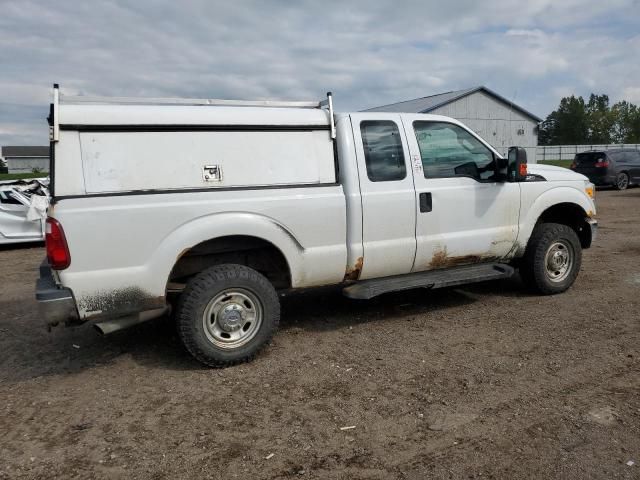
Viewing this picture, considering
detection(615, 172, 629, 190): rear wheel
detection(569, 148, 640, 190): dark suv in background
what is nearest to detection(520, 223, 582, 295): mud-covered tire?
detection(569, 148, 640, 190): dark suv in background

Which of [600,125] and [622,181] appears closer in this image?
[622,181]

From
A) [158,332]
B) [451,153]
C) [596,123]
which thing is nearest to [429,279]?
[451,153]

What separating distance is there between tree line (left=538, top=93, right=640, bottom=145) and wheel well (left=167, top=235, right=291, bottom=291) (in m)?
86.7

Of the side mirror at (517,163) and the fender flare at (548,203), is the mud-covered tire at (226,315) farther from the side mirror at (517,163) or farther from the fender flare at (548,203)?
the fender flare at (548,203)

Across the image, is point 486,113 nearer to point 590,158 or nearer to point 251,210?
point 590,158

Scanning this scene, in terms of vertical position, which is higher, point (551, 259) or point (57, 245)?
point (57, 245)

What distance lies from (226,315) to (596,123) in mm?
93129

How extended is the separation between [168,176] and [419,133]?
8.26 ft

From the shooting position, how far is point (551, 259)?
5.95 meters

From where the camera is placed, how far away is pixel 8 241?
453 inches

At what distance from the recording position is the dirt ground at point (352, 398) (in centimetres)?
295

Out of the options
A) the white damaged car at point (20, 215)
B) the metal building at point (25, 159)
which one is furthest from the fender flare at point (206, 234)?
the metal building at point (25, 159)

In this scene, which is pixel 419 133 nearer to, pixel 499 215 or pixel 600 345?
pixel 499 215

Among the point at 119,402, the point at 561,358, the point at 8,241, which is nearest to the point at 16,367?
the point at 119,402
